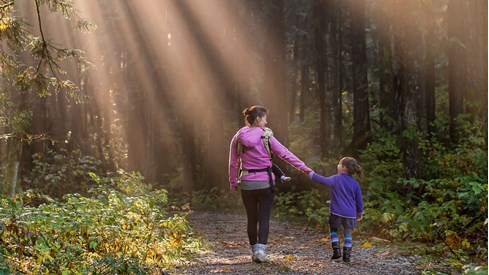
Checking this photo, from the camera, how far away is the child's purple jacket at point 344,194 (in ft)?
28.3

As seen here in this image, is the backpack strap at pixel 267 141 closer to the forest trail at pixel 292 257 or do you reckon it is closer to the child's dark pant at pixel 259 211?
the child's dark pant at pixel 259 211

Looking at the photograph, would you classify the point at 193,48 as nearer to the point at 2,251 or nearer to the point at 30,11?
the point at 30,11

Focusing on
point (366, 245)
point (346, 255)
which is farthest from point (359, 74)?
point (346, 255)

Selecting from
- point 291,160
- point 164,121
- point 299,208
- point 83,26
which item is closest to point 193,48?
point 164,121

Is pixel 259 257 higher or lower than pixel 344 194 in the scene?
lower

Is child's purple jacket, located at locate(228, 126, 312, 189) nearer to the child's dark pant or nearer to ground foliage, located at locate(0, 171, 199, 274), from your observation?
the child's dark pant

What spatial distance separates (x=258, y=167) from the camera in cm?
847

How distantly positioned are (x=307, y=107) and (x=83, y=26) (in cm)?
3271

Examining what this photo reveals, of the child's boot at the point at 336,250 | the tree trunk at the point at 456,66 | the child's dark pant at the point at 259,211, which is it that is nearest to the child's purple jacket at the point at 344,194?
the child's boot at the point at 336,250

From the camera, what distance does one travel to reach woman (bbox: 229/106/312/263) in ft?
27.7

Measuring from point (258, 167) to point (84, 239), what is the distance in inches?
95.3

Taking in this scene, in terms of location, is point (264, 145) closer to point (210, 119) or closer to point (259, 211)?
point (259, 211)

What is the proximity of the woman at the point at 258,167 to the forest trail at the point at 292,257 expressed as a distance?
0.48m

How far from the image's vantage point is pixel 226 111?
25.9 meters
